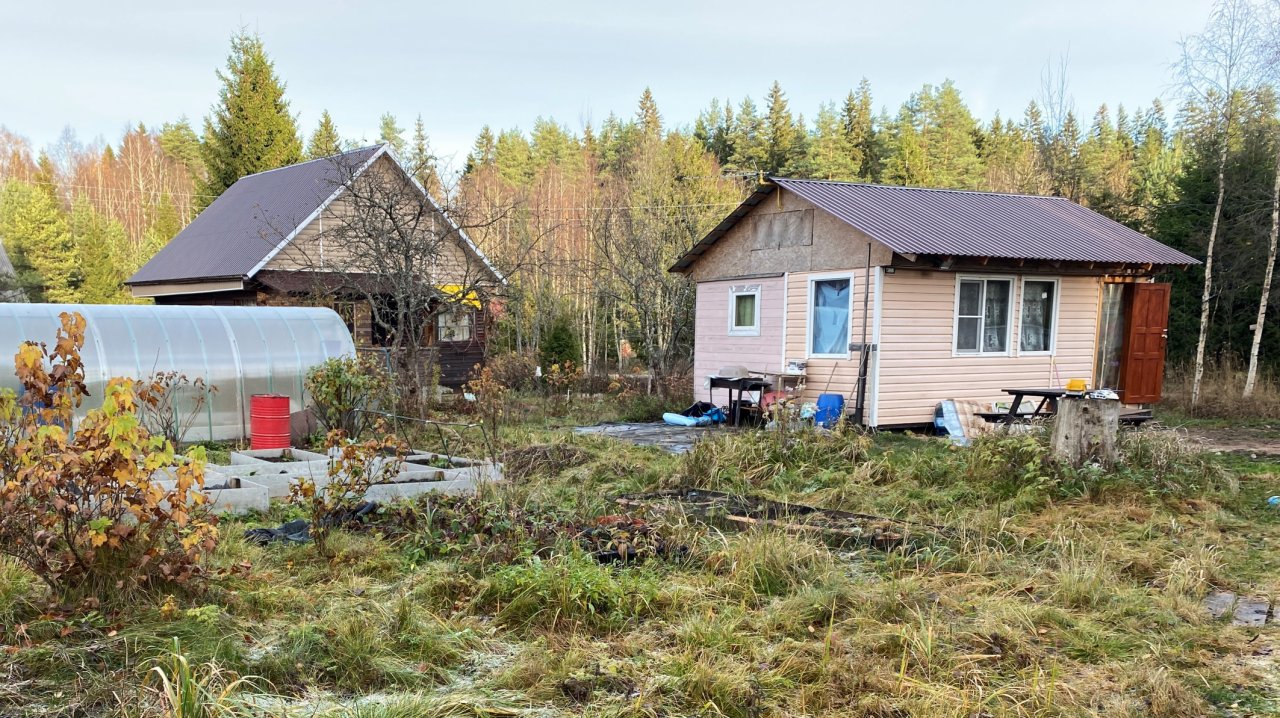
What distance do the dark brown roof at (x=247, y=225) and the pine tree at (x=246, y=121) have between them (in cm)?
453

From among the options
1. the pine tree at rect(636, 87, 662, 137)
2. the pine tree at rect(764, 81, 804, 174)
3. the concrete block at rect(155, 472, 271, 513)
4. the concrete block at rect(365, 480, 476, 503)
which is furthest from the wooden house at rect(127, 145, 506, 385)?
the pine tree at rect(636, 87, 662, 137)

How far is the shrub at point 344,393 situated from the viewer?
1019cm

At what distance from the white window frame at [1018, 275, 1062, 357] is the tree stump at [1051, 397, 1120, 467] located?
19.6ft

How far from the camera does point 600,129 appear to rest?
5116cm

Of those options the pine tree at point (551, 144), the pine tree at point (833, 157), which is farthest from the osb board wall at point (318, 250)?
the pine tree at point (551, 144)

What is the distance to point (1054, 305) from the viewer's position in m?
13.6

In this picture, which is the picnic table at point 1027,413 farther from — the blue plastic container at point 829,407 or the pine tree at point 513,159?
the pine tree at point 513,159

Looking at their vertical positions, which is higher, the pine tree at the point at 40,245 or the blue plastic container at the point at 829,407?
the pine tree at the point at 40,245

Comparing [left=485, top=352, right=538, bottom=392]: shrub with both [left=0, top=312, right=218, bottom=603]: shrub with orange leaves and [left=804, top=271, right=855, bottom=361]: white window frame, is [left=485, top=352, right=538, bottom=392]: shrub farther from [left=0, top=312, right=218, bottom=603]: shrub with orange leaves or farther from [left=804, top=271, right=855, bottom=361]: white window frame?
[left=0, top=312, right=218, bottom=603]: shrub with orange leaves

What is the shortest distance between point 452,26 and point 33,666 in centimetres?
1189

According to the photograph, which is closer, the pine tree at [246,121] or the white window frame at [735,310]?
the white window frame at [735,310]

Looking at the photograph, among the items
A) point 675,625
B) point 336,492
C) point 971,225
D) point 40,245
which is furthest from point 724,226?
point 40,245

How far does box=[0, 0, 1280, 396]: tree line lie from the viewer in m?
17.2

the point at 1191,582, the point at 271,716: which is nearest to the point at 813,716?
the point at 271,716
